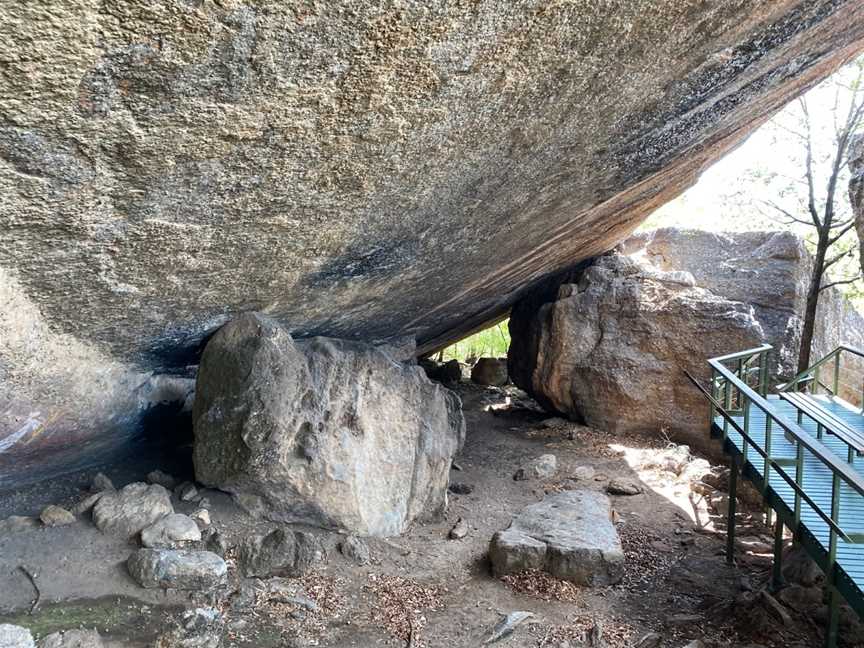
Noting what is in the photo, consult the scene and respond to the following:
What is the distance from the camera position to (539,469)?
10039 millimetres

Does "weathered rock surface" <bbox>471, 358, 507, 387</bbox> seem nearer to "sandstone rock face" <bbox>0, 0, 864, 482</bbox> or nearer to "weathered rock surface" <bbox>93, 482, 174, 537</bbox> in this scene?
"sandstone rock face" <bbox>0, 0, 864, 482</bbox>

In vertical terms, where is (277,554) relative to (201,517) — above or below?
below

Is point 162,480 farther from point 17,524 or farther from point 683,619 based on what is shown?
point 683,619

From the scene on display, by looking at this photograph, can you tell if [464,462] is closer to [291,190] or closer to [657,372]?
[657,372]

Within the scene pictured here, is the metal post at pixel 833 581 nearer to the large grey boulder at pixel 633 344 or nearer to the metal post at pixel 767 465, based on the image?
the metal post at pixel 767 465

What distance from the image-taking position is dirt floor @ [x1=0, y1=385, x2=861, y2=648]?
4.98 meters

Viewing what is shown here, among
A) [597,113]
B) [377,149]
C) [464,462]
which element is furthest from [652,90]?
[464,462]

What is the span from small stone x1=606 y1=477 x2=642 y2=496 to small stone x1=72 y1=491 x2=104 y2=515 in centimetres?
639

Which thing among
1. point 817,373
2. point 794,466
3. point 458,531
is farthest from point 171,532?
point 817,373

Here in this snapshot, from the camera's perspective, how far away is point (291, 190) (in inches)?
175

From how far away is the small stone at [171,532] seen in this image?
5.50 m

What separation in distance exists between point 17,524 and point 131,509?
90 cm

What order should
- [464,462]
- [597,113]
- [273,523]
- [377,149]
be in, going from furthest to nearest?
[464,462], [273,523], [597,113], [377,149]

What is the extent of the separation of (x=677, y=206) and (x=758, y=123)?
16743 millimetres
